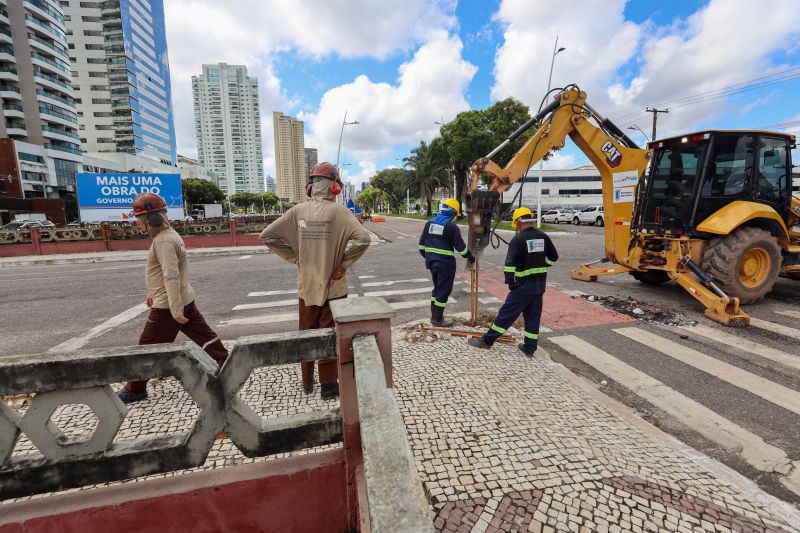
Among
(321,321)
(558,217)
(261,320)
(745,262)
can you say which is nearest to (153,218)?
(321,321)

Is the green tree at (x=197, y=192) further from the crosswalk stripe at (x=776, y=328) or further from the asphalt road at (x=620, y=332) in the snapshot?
the crosswalk stripe at (x=776, y=328)

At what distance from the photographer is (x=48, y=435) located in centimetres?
182

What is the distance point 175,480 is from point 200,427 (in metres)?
0.32

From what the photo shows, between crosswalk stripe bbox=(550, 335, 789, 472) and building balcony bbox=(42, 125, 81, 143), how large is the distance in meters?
71.5

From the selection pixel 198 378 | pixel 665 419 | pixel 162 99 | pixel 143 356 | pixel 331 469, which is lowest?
pixel 665 419

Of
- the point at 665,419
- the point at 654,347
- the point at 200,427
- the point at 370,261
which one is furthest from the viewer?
the point at 370,261

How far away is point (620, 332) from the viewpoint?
18.2ft

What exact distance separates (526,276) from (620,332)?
222 centimetres

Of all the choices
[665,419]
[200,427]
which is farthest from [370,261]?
[200,427]

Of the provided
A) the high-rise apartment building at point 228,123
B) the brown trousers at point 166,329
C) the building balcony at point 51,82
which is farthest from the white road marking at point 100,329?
the high-rise apartment building at point 228,123

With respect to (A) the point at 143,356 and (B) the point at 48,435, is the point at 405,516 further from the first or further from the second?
(B) the point at 48,435

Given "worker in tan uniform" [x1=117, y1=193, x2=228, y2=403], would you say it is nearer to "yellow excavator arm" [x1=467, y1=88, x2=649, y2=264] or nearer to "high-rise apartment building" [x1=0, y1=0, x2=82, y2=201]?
"yellow excavator arm" [x1=467, y1=88, x2=649, y2=264]

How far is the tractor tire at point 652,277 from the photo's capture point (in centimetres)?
809

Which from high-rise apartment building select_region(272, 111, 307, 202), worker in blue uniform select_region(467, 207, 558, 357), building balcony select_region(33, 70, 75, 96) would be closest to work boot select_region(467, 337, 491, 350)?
worker in blue uniform select_region(467, 207, 558, 357)
